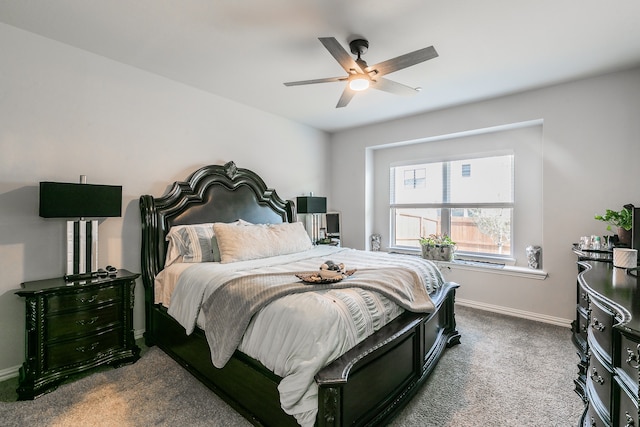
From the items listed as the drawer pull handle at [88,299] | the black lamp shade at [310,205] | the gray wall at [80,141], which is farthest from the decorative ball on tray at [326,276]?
the black lamp shade at [310,205]

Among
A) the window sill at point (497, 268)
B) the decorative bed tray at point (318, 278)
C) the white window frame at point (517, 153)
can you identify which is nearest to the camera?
the decorative bed tray at point (318, 278)

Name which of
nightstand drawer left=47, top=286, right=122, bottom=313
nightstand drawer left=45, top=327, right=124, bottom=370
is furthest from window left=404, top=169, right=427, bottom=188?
nightstand drawer left=45, top=327, right=124, bottom=370

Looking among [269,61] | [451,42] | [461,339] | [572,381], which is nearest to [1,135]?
[269,61]

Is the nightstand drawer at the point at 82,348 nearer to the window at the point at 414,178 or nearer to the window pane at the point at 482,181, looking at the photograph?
the window at the point at 414,178

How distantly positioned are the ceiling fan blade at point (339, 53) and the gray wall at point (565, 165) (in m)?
1.74

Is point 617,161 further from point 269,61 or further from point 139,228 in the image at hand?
point 139,228

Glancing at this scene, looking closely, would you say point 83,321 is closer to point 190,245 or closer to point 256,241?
point 190,245

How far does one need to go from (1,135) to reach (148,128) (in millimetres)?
1108

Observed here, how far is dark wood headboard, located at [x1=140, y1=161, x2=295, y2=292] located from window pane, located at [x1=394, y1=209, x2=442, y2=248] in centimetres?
202

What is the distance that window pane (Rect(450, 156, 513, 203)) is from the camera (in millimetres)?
4172

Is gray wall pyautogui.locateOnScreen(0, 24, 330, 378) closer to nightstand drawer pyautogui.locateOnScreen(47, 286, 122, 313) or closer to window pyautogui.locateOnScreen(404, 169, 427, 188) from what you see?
nightstand drawer pyautogui.locateOnScreen(47, 286, 122, 313)

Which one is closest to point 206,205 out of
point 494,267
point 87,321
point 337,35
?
point 87,321

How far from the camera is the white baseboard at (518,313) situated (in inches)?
136

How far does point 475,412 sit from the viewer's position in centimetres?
196
